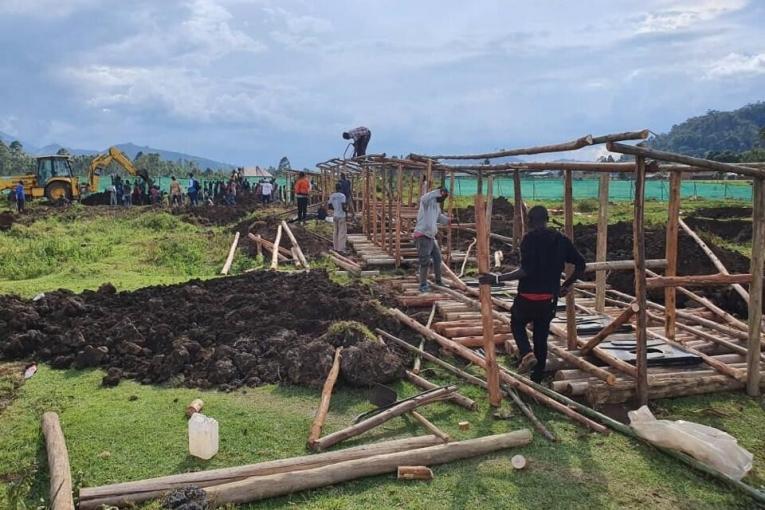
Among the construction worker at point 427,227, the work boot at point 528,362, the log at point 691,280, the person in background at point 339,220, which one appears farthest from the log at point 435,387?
the person in background at point 339,220

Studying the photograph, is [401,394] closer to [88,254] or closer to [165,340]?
[165,340]

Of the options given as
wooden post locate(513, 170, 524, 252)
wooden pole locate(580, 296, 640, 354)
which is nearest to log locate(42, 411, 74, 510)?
wooden pole locate(580, 296, 640, 354)

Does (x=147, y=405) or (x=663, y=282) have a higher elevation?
(x=663, y=282)

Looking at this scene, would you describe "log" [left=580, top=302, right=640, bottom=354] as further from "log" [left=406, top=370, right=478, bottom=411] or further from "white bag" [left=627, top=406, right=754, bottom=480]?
"log" [left=406, top=370, right=478, bottom=411]

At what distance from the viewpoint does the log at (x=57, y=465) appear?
3.89 m

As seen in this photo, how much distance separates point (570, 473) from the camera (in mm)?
4480

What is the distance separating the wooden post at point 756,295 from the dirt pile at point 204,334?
347 cm

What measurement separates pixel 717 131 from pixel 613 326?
389 ft

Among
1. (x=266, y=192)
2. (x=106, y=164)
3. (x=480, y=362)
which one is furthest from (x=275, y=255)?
(x=106, y=164)

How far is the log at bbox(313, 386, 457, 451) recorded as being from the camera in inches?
191

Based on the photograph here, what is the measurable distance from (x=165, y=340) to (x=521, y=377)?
427 centimetres

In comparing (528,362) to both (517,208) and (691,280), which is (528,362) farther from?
(517,208)

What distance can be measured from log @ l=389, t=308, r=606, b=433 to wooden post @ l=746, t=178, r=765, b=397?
192 cm

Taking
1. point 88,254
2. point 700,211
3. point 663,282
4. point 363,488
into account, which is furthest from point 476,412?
point 700,211
